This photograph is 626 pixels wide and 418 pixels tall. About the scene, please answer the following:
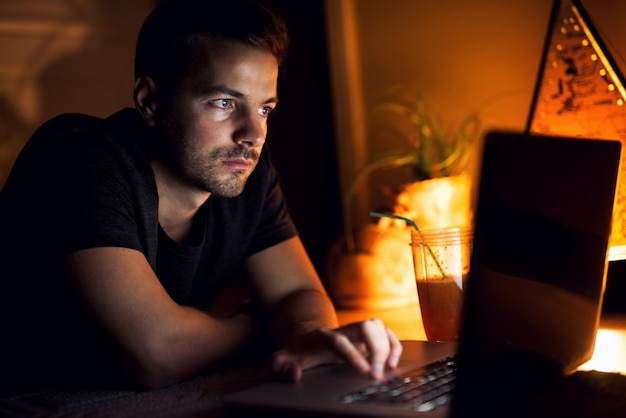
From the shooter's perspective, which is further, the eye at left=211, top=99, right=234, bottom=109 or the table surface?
the eye at left=211, top=99, right=234, bottom=109

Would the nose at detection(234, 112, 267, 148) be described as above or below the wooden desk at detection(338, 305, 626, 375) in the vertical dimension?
above

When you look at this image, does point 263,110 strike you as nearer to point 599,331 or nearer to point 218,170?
point 218,170

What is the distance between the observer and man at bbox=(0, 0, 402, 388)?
1.03 m

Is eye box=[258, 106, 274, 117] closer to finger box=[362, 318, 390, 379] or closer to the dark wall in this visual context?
finger box=[362, 318, 390, 379]

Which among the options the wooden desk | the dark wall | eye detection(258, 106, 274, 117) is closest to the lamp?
the wooden desk

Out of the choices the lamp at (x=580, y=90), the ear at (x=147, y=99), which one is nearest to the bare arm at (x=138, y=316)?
the ear at (x=147, y=99)

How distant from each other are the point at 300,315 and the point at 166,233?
0.96ft

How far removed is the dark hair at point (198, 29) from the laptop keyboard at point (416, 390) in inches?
27.2

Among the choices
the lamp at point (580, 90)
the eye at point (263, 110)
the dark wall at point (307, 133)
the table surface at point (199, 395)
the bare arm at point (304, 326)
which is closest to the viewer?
the table surface at point (199, 395)

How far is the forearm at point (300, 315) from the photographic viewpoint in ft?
3.99

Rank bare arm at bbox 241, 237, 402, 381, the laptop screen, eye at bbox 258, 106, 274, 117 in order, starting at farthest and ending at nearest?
1. eye at bbox 258, 106, 274, 117
2. bare arm at bbox 241, 237, 402, 381
3. the laptop screen

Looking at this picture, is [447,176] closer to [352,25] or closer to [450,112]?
[450,112]

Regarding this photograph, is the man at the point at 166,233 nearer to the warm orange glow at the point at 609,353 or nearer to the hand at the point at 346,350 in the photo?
the hand at the point at 346,350

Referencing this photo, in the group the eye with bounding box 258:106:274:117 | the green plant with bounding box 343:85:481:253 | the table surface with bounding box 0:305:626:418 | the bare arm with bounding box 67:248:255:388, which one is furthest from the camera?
the green plant with bounding box 343:85:481:253
